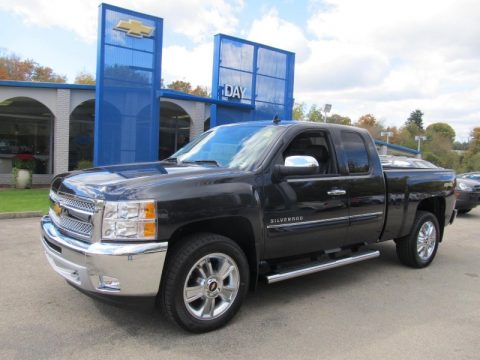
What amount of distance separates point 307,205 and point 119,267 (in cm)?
205

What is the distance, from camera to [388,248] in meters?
7.72

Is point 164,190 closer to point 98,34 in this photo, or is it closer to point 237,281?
point 237,281

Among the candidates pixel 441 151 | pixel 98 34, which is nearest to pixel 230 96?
pixel 98 34

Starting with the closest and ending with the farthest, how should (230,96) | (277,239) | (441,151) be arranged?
(277,239) → (230,96) → (441,151)

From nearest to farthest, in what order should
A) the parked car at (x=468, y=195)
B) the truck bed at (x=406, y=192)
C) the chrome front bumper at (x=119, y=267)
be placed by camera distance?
1. the chrome front bumper at (x=119, y=267)
2. the truck bed at (x=406, y=192)
3. the parked car at (x=468, y=195)

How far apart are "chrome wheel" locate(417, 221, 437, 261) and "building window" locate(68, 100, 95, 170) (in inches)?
683

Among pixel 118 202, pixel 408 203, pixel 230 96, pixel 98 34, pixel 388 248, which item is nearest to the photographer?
pixel 118 202

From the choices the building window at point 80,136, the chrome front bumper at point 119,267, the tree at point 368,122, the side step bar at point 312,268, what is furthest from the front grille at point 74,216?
the tree at point 368,122

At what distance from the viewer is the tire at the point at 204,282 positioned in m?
3.69

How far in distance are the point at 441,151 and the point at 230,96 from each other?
56351 mm

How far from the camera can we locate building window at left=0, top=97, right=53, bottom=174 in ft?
66.6

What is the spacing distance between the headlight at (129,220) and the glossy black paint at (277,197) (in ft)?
0.20

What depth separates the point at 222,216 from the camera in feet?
12.9

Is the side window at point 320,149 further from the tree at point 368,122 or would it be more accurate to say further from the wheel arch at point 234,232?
the tree at point 368,122
